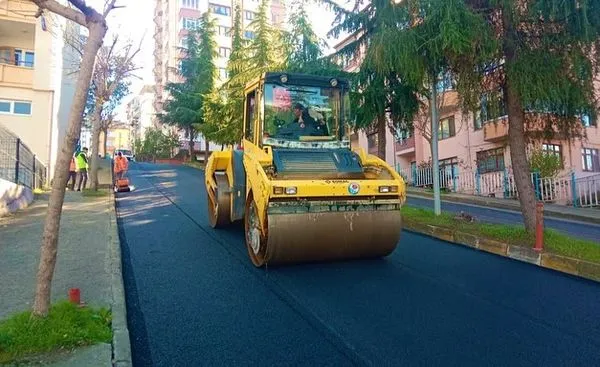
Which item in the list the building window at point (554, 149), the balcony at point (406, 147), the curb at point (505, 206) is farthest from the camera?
the balcony at point (406, 147)

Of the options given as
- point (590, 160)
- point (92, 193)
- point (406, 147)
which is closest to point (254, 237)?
point (92, 193)

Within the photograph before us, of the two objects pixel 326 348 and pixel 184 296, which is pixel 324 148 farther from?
pixel 326 348

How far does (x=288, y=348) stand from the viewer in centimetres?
385

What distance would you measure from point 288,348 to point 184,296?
1.87 meters

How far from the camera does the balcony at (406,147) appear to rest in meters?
28.9

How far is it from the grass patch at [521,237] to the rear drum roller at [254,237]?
178 inches

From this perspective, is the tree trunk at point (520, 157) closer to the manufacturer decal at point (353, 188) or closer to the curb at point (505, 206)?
the manufacturer decal at point (353, 188)

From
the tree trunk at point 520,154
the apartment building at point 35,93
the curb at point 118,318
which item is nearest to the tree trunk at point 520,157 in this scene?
the tree trunk at point 520,154

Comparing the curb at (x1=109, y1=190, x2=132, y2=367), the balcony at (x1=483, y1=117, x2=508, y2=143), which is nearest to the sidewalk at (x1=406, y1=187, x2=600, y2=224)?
the balcony at (x1=483, y1=117, x2=508, y2=143)

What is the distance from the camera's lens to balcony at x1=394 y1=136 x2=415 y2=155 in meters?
28.9

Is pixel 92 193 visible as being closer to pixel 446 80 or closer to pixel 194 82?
pixel 446 80

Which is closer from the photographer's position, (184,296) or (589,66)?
(184,296)

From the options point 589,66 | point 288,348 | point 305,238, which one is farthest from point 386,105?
point 288,348

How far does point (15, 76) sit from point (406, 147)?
2262 centimetres
